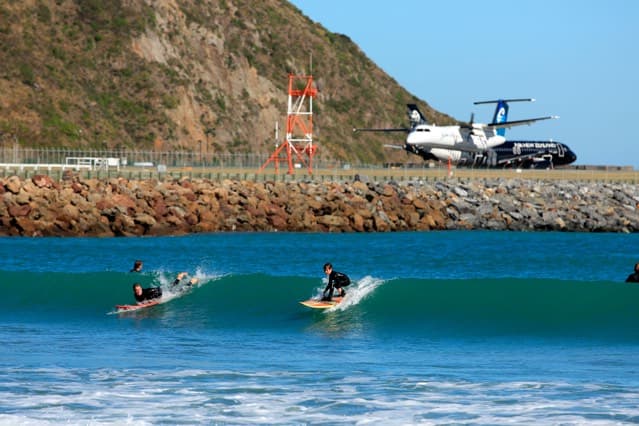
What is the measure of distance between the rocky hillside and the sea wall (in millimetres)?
42267

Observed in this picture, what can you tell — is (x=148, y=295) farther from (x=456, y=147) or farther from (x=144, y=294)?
(x=456, y=147)

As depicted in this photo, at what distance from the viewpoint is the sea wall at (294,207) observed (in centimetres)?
5650

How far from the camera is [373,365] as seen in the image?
2061 centimetres

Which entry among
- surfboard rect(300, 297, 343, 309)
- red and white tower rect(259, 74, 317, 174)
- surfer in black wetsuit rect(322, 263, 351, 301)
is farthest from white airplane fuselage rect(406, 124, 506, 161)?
surfer in black wetsuit rect(322, 263, 351, 301)

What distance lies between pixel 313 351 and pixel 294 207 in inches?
1593

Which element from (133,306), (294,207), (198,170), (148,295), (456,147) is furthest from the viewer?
(456,147)

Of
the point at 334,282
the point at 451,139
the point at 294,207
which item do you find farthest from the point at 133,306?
the point at 451,139

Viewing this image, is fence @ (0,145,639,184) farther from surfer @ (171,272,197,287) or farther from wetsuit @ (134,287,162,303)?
wetsuit @ (134,287,162,303)

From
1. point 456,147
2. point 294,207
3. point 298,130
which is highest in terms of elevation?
point 298,130

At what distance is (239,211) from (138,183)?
548cm

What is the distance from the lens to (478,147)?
4154 inches

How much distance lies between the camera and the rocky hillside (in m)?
108

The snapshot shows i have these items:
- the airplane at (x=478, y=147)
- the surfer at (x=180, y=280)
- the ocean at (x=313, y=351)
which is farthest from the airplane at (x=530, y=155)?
the surfer at (x=180, y=280)

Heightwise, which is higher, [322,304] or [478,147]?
[478,147]
